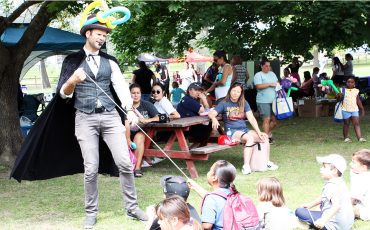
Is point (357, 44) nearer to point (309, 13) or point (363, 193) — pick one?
point (309, 13)

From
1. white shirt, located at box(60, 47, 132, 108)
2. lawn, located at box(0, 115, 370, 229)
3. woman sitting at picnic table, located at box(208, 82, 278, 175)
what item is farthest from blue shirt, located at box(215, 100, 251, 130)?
white shirt, located at box(60, 47, 132, 108)

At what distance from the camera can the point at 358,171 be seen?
5395 millimetres

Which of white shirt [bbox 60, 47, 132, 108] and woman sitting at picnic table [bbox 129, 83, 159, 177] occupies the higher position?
white shirt [bbox 60, 47, 132, 108]

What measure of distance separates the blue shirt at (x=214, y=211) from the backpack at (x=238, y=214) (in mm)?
47

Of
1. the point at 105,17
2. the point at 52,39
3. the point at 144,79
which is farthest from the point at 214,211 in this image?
the point at 52,39

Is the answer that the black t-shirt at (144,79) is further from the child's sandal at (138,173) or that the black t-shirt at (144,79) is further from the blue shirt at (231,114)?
the child's sandal at (138,173)

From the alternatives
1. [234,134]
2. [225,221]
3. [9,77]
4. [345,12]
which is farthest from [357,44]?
[225,221]

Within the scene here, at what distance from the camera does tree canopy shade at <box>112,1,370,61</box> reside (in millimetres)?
11445

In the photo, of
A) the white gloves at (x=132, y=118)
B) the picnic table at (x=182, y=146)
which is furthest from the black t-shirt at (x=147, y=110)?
the white gloves at (x=132, y=118)

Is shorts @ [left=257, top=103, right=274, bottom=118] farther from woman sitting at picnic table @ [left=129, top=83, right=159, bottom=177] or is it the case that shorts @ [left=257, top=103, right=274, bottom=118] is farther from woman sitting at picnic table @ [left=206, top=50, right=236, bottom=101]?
woman sitting at picnic table @ [left=129, top=83, right=159, bottom=177]

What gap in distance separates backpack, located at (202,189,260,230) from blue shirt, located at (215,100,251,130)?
3713mm

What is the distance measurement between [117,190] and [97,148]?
5.29 ft

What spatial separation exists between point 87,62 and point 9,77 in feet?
12.6

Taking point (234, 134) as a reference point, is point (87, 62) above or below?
above
